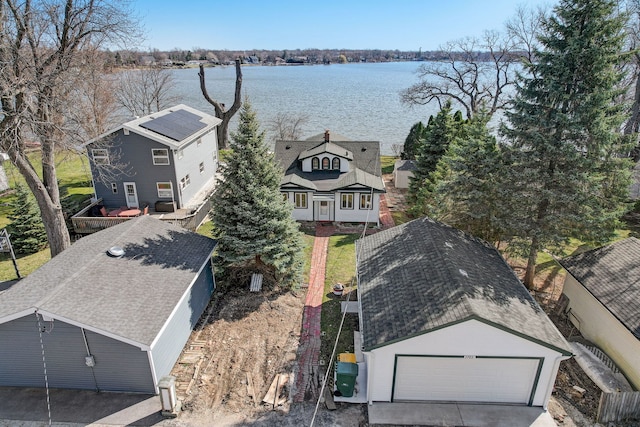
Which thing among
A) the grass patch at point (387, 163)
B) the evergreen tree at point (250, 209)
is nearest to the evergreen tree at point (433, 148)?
the grass patch at point (387, 163)

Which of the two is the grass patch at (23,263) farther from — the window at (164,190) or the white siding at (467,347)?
the white siding at (467,347)

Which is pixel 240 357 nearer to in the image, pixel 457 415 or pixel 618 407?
pixel 457 415

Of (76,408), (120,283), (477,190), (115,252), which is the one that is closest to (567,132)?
(477,190)

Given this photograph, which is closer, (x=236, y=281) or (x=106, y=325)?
(x=106, y=325)

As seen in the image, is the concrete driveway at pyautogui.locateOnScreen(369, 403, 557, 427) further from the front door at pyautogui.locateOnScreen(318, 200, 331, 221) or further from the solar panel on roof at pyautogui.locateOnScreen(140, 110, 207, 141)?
the solar panel on roof at pyautogui.locateOnScreen(140, 110, 207, 141)

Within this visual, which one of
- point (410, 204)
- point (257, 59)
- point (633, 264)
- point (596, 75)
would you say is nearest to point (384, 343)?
point (633, 264)

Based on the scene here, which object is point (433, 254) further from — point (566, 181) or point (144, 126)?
point (144, 126)

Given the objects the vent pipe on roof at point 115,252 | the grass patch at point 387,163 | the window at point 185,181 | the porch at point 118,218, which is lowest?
the grass patch at point 387,163
